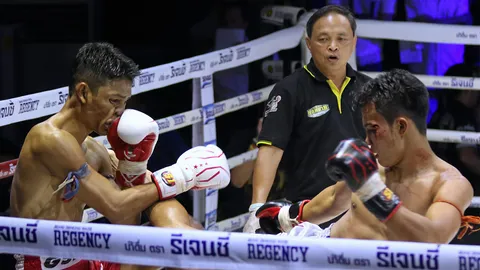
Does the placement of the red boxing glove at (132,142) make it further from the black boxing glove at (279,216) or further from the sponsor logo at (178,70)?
the sponsor logo at (178,70)

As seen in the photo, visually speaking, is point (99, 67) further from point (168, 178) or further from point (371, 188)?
point (371, 188)

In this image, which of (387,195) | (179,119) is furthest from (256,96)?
(387,195)

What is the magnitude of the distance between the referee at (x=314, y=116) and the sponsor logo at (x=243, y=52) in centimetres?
67

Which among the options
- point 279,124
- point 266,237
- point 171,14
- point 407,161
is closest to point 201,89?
point 279,124

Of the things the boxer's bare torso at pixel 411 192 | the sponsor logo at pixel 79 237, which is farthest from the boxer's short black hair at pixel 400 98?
the sponsor logo at pixel 79 237

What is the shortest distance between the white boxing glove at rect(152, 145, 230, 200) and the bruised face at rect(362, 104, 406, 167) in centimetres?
58

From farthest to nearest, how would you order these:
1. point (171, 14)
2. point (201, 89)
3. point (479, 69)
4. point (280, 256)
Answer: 1. point (171, 14)
2. point (479, 69)
3. point (201, 89)
4. point (280, 256)

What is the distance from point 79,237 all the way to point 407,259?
890mm

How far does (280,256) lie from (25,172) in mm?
1133

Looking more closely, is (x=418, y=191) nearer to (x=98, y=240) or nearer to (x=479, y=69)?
(x=98, y=240)

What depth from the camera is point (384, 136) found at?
2.89 m

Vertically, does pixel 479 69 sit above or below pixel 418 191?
below

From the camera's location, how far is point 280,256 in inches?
97.0

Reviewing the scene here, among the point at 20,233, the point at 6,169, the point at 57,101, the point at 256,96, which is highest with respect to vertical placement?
the point at 20,233
